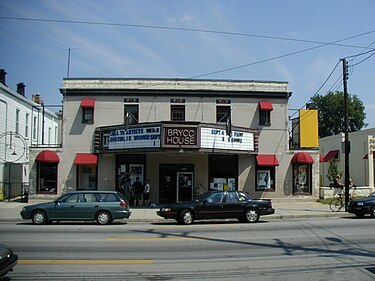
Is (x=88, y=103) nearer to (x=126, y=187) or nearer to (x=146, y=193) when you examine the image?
(x=126, y=187)

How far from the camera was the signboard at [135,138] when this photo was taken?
23381 mm

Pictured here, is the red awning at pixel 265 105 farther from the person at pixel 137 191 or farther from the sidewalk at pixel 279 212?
the person at pixel 137 191

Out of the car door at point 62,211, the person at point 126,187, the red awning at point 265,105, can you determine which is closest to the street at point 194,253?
the car door at point 62,211

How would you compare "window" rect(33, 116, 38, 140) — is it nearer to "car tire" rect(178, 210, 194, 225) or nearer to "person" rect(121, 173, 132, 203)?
"person" rect(121, 173, 132, 203)

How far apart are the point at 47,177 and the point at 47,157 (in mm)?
1530

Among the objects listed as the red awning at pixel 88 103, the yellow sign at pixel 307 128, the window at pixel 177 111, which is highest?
the red awning at pixel 88 103

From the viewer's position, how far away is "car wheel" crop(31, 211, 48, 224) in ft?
56.3

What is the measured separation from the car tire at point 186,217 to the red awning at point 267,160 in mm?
9993

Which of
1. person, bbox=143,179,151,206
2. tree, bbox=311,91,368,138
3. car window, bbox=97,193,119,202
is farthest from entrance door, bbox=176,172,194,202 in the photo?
tree, bbox=311,91,368,138

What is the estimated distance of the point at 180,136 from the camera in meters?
23.2

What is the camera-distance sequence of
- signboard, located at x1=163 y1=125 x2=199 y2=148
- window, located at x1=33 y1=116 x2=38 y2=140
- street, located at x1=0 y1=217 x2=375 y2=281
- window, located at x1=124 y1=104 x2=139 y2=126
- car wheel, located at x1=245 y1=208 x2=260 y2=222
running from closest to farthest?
street, located at x1=0 y1=217 x2=375 y2=281, car wheel, located at x1=245 y1=208 x2=260 y2=222, signboard, located at x1=163 y1=125 x2=199 y2=148, window, located at x1=124 y1=104 x2=139 y2=126, window, located at x1=33 y1=116 x2=38 y2=140

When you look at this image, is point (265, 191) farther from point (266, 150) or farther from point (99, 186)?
point (99, 186)

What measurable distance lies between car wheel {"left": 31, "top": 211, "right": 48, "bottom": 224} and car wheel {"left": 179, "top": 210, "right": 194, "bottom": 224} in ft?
19.0

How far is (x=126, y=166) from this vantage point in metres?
26.4
